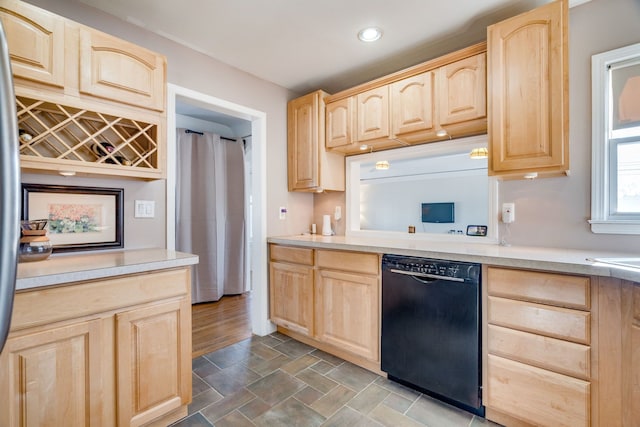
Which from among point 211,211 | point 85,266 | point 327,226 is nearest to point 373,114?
point 327,226

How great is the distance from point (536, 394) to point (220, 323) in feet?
8.91

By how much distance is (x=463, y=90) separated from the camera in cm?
207

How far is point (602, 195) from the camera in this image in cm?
182

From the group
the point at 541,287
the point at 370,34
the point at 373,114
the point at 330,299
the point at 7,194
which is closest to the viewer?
the point at 7,194

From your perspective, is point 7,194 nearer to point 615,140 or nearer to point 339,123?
point 339,123

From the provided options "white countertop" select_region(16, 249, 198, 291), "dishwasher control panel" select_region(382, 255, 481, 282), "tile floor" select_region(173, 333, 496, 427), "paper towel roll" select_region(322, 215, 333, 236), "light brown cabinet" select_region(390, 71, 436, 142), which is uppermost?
"light brown cabinet" select_region(390, 71, 436, 142)

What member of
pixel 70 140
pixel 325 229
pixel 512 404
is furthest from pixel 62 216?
pixel 512 404

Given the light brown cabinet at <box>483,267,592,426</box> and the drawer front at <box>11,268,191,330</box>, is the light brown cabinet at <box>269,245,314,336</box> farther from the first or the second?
the light brown cabinet at <box>483,267,592,426</box>

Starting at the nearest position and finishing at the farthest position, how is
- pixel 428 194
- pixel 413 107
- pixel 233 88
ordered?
pixel 413 107 < pixel 233 88 < pixel 428 194

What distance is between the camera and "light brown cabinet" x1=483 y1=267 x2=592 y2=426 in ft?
4.73

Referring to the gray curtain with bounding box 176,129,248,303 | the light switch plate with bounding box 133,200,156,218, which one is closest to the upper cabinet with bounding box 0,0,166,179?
the light switch plate with bounding box 133,200,156,218

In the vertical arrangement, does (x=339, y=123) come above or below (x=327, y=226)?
above

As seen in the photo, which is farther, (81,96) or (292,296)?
(292,296)

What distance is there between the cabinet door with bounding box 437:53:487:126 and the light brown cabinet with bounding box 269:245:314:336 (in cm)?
150
